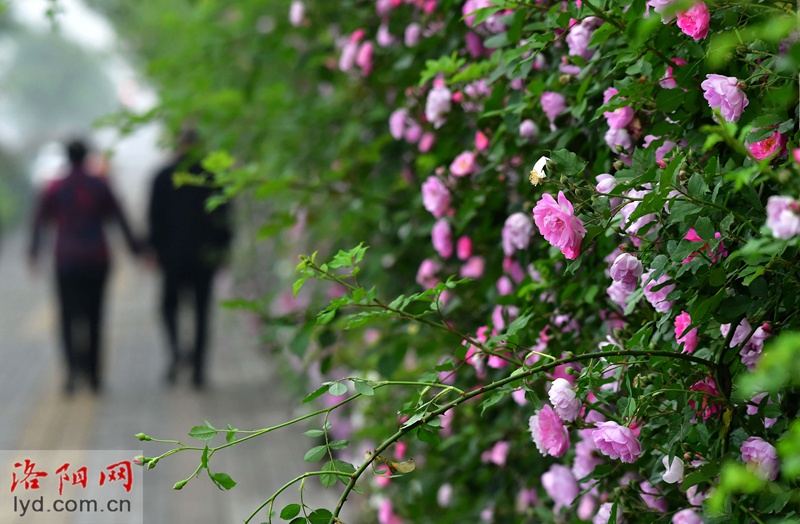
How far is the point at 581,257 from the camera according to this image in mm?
1548

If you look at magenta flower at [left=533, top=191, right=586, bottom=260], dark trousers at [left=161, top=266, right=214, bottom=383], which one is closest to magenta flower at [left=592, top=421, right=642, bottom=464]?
magenta flower at [left=533, top=191, right=586, bottom=260]

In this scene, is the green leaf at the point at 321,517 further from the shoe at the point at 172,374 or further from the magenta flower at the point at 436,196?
the shoe at the point at 172,374

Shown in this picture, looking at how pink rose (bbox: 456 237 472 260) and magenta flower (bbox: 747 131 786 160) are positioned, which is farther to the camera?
pink rose (bbox: 456 237 472 260)

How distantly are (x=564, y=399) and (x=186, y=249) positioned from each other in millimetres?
6237

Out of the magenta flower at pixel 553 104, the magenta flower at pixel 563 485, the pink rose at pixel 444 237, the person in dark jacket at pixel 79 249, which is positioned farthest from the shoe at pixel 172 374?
the magenta flower at pixel 553 104

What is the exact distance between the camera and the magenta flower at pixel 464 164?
7.82ft

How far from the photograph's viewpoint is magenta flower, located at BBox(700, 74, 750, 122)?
1.53m

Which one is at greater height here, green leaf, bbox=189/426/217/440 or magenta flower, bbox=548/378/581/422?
magenta flower, bbox=548/378/581/422

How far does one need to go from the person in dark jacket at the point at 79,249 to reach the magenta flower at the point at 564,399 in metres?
6.39

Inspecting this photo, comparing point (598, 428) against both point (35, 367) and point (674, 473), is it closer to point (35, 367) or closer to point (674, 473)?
point (674, 473)

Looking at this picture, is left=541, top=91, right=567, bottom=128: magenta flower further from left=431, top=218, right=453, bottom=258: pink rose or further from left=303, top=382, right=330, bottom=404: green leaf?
left=303, top=382, right=330, bottom=404: green leaf

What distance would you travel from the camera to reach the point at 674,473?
5.30 ft

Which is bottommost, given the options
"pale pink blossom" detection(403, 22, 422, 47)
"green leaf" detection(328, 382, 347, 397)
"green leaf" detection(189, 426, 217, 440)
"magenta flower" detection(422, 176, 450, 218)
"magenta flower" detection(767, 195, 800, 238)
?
"magenta flower" detection(422, 176, 450, 218)

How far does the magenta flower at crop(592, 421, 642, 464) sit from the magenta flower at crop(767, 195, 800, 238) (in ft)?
1.90
